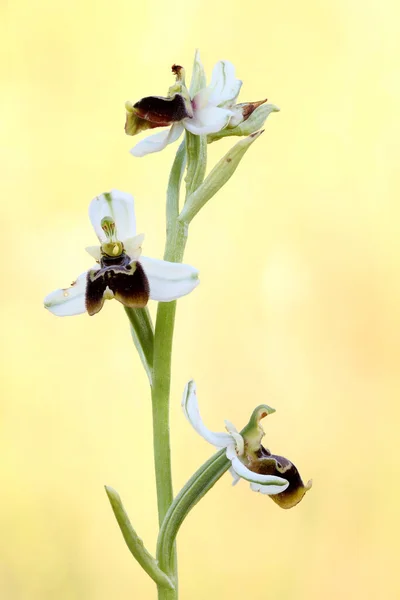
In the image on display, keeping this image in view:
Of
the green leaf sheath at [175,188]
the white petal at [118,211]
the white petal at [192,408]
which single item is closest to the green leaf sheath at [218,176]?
the green leaf sheath at [175,188]

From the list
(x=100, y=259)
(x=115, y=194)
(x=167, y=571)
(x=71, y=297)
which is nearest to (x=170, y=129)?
(x=115, y=194)

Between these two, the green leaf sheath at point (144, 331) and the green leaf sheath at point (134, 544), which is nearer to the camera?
the green leaf sheath at point (134, 544)

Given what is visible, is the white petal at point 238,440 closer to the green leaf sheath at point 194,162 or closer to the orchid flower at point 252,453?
the orchid flower at point 252,453

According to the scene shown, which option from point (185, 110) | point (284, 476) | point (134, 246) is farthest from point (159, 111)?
point (284, 476)

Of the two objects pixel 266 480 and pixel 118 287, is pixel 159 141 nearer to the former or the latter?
pixel 118 287

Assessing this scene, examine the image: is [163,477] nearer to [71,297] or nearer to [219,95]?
[71,297]
